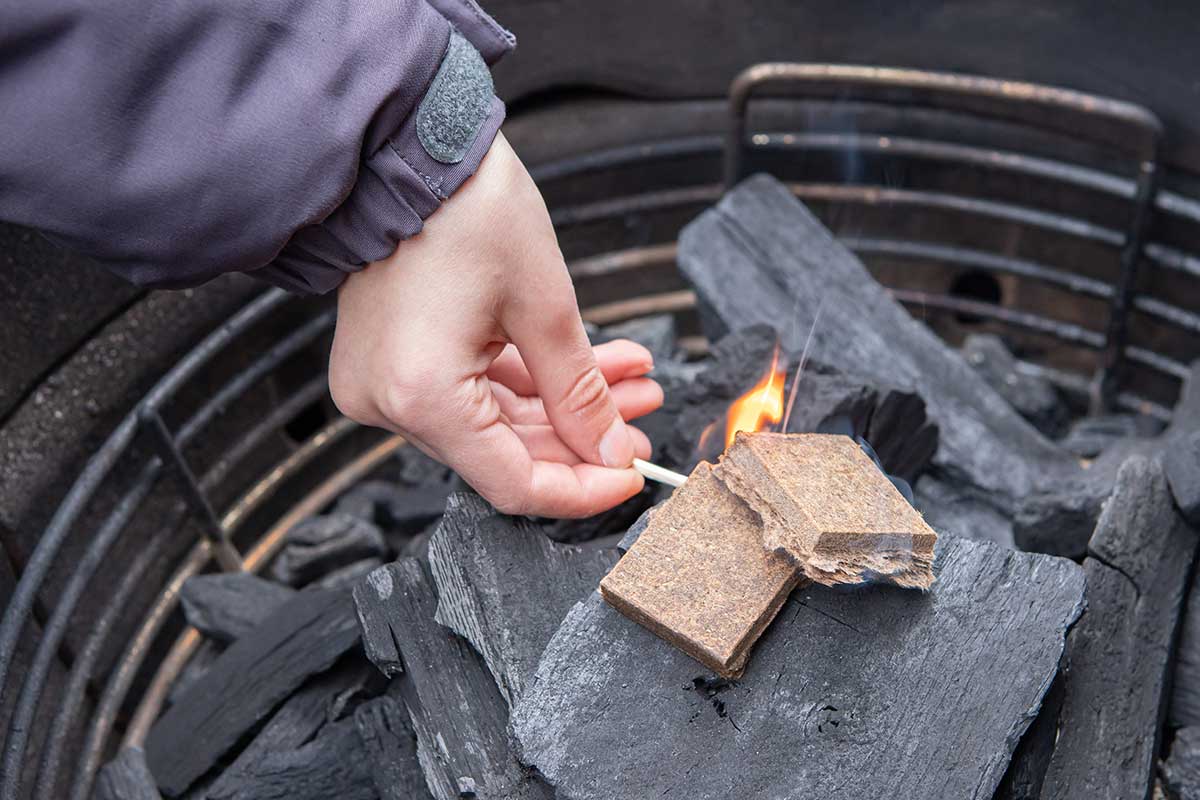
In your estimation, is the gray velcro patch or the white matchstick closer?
the gray velcro patch

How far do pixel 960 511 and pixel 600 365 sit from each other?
0.97 m

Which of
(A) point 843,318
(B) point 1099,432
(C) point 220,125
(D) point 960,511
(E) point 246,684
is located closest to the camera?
(C) point 220,125

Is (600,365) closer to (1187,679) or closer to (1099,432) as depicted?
(1187,679)

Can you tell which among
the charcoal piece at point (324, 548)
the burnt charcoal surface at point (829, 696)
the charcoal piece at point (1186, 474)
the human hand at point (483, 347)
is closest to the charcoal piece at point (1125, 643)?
the charcoal piece at point (1186, 474)

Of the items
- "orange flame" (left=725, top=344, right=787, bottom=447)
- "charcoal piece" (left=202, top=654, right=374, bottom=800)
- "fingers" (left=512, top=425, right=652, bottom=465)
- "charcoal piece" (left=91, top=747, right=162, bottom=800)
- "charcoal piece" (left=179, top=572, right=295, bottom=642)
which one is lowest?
"charcoal piece" (left=179, top=572, right=295, bottom=642)

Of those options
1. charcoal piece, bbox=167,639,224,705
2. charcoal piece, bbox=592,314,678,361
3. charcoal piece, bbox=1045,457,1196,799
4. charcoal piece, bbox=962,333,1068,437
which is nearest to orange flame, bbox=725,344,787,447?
charcoal piece, bbox=1045,457,1196,799

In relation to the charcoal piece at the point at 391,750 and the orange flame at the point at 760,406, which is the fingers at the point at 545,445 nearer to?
the orange flame at the point at 760,406

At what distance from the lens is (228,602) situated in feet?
7.50

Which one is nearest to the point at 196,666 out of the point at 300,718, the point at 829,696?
the point at 300,718

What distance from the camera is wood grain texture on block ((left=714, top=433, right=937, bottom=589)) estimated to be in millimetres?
1366

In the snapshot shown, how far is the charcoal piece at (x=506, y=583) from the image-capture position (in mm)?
1527

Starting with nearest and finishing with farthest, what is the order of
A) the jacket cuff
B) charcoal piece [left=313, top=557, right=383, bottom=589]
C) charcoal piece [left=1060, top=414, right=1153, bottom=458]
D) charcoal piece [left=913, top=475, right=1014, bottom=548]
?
the jacket cuff, charcoal piece [left=913, top=475, right=1014, bottom=548], charcoal piece [left=313, top=557, right=383, bottom=589], charcoal piece [left=1060, top=414, right=1153, bottom=458]

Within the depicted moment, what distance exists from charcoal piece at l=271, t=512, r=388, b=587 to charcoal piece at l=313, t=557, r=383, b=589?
0.03 ft

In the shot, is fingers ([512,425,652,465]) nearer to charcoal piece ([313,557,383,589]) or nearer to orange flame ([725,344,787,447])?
orange flame ([725,344,787,447])
